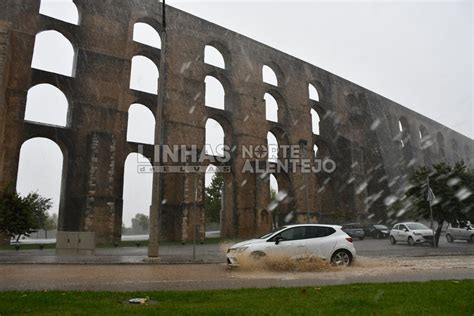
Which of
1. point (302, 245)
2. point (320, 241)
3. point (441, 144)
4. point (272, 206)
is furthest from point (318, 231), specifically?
point (441, 144)

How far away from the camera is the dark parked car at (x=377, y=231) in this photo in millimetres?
31875

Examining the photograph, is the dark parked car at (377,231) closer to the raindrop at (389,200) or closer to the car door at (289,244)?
the raindrop at (389,200)

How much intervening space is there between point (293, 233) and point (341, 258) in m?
1.51

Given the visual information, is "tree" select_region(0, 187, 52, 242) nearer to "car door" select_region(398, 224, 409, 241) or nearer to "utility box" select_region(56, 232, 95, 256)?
"utility box" select_region(56, 232, 95, 256)

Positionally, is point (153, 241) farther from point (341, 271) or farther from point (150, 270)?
point (341, 271)

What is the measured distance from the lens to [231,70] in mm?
32906

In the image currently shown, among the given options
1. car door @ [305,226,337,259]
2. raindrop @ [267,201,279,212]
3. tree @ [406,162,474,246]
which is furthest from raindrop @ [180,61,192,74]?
car door @ [305,226,337,259]

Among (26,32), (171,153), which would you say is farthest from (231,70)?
(26,32)

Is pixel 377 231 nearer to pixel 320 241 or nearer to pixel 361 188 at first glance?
pixel 361 188

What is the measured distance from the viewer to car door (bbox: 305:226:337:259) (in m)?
11.2

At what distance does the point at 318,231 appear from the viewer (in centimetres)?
1165

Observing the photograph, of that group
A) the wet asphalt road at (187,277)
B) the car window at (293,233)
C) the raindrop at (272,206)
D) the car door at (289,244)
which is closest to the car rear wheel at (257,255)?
the car door at (289,244)

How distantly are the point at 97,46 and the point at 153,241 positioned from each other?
17576 mm

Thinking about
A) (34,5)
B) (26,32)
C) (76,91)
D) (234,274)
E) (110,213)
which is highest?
(34,5)
